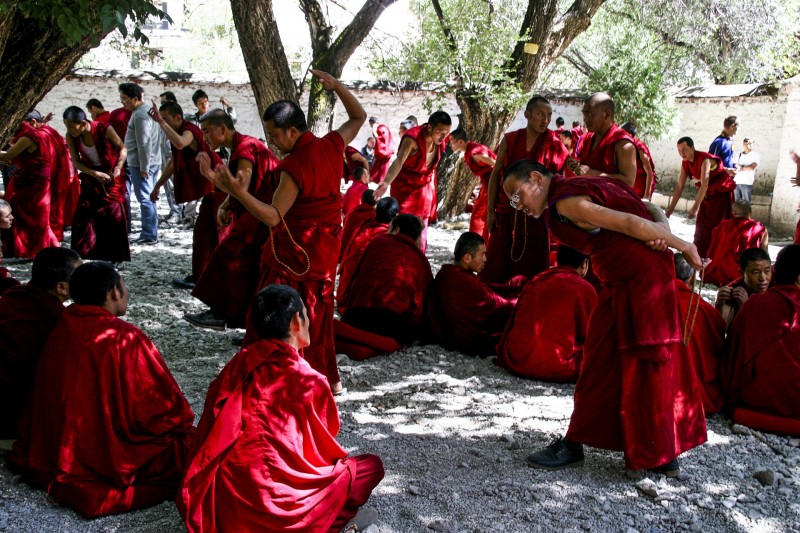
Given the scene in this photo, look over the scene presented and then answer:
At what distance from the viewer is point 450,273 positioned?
518 centimetres

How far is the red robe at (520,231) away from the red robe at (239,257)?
1.96 meters

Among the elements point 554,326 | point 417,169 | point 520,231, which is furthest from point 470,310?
point 417,169

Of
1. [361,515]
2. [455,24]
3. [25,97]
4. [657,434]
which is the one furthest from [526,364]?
[455,24]

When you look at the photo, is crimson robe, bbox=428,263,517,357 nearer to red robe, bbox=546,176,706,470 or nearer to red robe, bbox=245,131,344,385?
red robe, bbox=245,131,344,385

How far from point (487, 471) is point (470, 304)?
1757 mm

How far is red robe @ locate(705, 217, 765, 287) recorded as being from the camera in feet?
23.7

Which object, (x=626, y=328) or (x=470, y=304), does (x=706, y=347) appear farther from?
(x=470, y=304)

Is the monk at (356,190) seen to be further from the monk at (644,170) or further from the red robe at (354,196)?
the monk at (644,170)

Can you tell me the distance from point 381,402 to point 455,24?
20.3 ft

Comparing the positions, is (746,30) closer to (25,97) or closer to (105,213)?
(105,213)

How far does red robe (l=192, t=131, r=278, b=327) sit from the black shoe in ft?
8.48

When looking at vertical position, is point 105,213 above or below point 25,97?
below

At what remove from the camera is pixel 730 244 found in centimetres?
728

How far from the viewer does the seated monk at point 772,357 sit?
3943 mm
